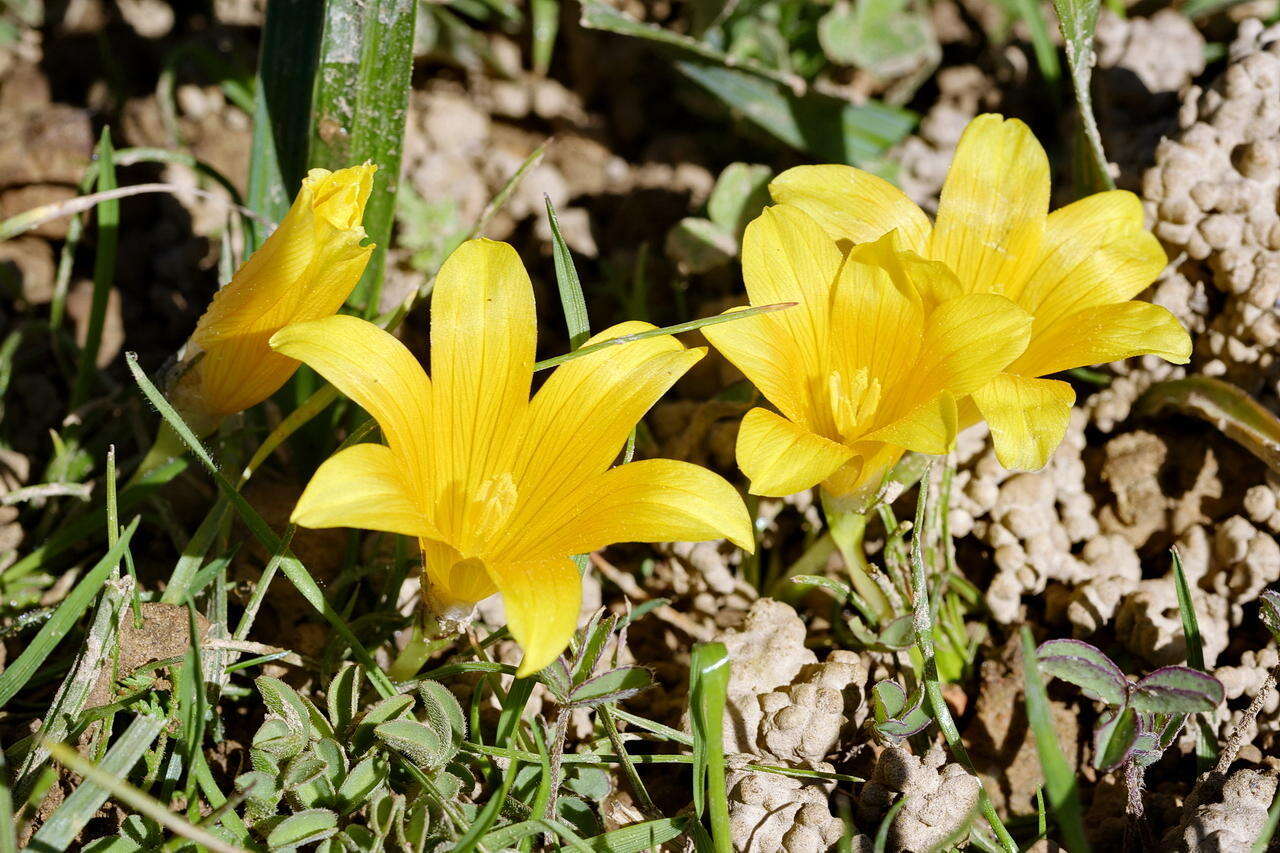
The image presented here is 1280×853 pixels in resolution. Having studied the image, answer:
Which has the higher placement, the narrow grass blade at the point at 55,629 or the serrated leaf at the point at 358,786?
the narrow grass blade at the point at 55,629

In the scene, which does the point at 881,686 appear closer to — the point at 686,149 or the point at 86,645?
the point at 86,645

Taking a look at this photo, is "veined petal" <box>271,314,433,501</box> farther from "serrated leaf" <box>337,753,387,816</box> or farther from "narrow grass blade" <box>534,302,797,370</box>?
"serrated leaf" <box>337,753,387,816</box>

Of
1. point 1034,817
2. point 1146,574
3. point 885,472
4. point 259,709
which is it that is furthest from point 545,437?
point 1146,574

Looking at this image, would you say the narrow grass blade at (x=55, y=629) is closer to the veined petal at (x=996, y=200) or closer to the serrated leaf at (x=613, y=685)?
the serrated leaf at (x=613, y=685)

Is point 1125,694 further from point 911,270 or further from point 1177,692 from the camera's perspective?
point 911,270

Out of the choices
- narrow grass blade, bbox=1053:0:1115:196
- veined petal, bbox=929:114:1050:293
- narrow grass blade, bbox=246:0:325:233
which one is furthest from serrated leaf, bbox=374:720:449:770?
narrow grass blade, bbox=1053:0:1115:196

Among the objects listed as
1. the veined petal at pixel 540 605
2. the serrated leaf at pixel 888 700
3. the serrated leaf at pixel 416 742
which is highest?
the veined petal at pixel 540 605

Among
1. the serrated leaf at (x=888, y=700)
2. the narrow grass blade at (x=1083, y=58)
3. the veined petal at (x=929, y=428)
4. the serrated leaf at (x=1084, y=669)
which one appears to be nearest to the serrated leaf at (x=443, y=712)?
the serrated leaf at (x=888, y=700)
